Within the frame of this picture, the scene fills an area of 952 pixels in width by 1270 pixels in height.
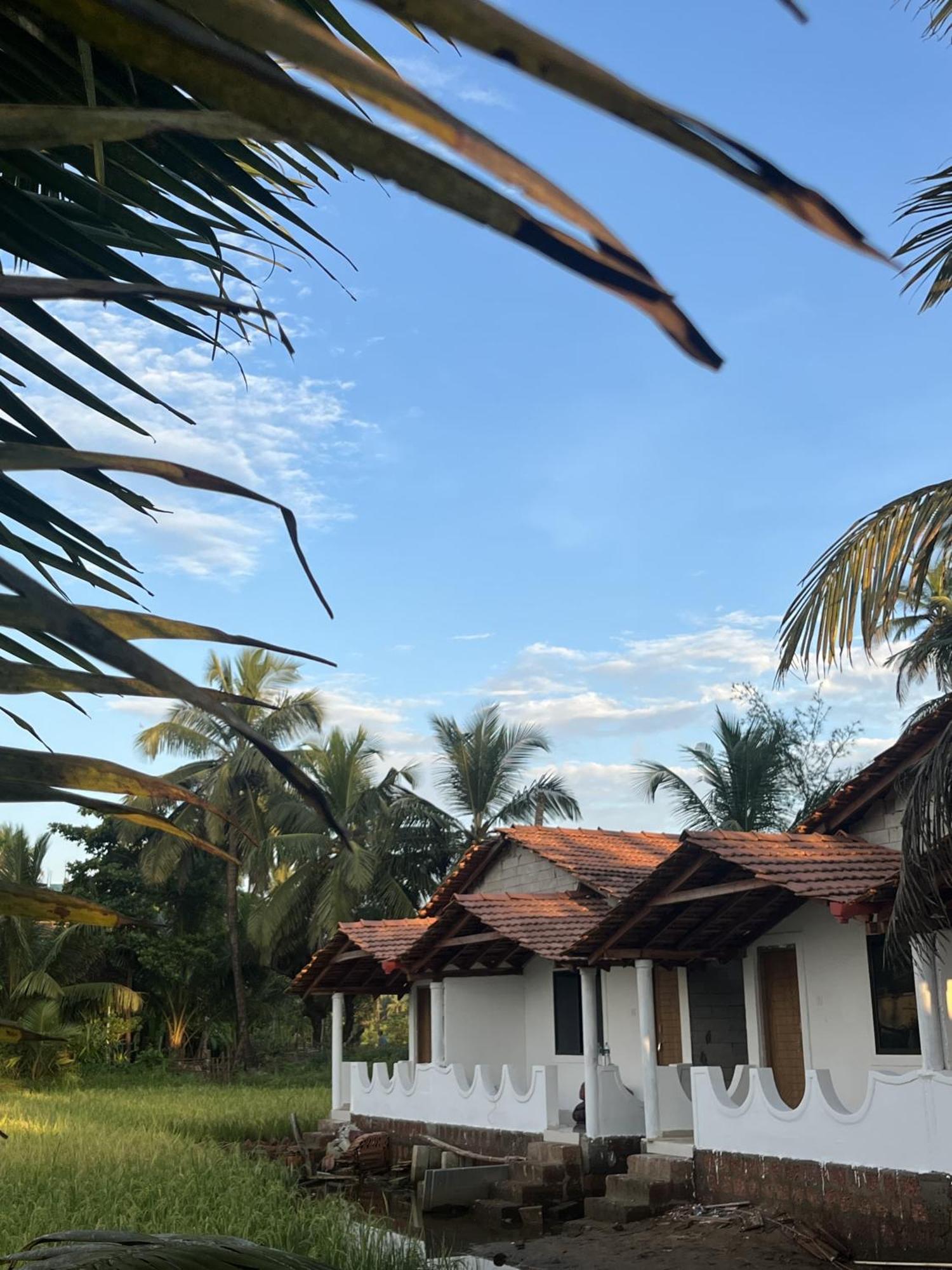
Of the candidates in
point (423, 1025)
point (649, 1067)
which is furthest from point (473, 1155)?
point (423, 1025)

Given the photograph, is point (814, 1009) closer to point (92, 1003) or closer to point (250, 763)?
point (250, 763)

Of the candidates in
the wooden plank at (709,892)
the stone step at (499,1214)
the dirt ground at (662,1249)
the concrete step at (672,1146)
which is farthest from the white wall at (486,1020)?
the dirt ground at (662,1249)

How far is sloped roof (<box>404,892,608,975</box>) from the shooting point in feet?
57.6

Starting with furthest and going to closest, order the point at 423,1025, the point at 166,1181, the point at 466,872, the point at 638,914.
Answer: the point at 423,1025 < the point at 466,872 < the point at 638,914 < the point at 166,1181

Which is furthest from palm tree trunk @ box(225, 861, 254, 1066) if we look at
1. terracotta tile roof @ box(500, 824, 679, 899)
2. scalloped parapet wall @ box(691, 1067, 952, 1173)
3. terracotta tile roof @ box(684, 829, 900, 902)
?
terracotta tile roof @ box(684, 829, 900, 902)

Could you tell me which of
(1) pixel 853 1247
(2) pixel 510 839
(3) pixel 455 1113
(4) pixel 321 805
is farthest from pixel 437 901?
(4) pixel 321 805

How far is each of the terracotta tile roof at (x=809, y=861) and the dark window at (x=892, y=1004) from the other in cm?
92

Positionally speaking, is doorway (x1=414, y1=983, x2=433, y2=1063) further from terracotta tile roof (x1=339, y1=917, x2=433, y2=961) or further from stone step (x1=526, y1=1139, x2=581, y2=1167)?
stone step (x1=526, y1=1139, x2=581, y2=1167)

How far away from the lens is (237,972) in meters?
32.8

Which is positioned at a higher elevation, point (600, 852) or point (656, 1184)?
point (600, 852)

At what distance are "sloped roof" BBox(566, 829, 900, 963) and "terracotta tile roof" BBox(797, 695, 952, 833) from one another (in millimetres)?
266

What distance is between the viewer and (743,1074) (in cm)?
1399

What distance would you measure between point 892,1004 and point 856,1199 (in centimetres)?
289

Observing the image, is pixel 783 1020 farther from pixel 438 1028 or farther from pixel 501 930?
pixel 438 1028
